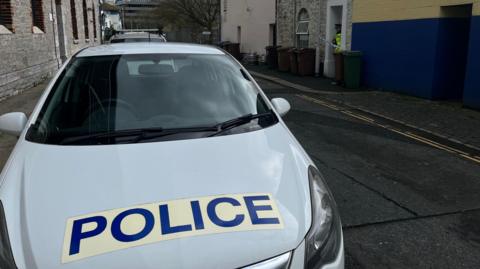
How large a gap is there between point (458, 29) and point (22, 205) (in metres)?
11.7

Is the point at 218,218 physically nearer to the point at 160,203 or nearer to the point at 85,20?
A: the point at 160,203

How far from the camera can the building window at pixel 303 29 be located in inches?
757

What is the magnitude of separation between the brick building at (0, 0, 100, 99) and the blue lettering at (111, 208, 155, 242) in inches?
400

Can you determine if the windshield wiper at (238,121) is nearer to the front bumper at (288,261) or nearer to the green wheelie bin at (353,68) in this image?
the front bumper at (288,261)

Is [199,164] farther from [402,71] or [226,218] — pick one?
[402,71]

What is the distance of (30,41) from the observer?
14.1m

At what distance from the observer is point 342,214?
4508mm

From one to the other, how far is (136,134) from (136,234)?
3.28 feet

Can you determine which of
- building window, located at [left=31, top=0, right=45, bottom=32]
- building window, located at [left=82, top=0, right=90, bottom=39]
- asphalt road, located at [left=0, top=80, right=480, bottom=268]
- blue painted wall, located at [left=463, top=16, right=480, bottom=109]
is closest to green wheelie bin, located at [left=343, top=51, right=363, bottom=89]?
blue painted wall, located at [left=463, top=16, right=480, bottom=109]

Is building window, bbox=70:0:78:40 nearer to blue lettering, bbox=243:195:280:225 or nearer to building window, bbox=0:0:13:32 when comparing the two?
building window, bbox=0:0:13:32

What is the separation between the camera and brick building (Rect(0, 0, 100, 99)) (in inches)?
458

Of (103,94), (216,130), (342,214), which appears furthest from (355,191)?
(103,94)

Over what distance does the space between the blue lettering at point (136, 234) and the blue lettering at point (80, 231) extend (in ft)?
0.17

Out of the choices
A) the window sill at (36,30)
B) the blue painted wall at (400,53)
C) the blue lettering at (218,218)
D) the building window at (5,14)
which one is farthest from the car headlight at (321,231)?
the window sill at (36,30)
